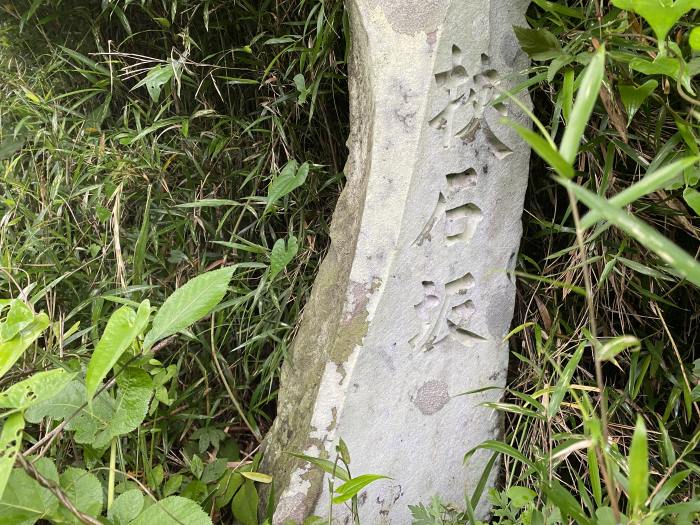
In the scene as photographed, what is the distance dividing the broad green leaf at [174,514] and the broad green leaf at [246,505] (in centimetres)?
27

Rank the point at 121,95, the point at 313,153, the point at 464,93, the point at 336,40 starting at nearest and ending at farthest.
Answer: the point at 464,93 → the point at 336,40 → the point at 313,153 → the point at 121,95

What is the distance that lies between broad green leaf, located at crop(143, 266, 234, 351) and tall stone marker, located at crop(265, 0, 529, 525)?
0.82ft

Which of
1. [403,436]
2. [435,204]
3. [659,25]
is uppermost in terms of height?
[659,25]

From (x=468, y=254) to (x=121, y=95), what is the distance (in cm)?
104

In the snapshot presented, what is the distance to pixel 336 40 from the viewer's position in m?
1.42

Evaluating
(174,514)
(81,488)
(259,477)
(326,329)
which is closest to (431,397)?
(326,329)

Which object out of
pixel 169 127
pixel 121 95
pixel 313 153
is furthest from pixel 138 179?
pixel 313 153

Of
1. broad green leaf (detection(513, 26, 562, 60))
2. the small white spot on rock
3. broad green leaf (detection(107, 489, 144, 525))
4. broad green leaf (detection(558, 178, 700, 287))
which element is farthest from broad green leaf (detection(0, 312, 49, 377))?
broad green leaf (detection(513, 26, 562, 60))

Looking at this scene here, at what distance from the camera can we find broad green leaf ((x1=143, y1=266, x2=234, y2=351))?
91 cm

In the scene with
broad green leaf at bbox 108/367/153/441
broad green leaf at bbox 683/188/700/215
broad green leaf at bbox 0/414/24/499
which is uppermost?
broad green leaf at bbox 683/188/700/215

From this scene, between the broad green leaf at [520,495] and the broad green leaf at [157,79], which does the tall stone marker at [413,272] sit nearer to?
the broad green leaf at [520,495]

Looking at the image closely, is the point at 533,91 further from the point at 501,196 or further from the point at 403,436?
the point at 403,436

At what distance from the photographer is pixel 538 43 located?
1035 mm

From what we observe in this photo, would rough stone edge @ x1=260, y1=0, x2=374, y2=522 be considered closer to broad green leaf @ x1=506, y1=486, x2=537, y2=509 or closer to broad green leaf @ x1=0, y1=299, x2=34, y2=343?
broad green leaf @ x1=506, y1=486, x2=537, y2=509
